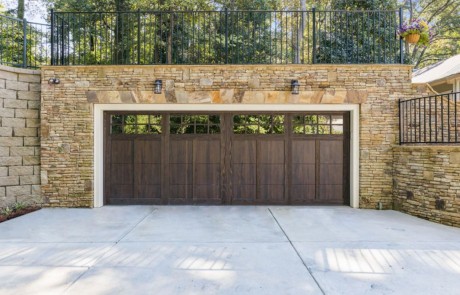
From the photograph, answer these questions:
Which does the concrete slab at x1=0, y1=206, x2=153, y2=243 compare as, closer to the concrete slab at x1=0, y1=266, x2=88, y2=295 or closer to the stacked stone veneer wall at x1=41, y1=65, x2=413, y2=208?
the stacked stone veneer wall at x1=41, y1=65, x2=413, y2=208

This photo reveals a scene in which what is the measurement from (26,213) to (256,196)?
15.6 ft

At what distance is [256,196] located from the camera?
6.50m

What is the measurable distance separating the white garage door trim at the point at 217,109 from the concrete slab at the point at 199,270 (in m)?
2.83

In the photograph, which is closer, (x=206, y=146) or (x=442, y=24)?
(x=206, y=146)

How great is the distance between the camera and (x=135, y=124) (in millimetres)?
6535

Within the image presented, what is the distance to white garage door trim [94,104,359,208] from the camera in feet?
20.4

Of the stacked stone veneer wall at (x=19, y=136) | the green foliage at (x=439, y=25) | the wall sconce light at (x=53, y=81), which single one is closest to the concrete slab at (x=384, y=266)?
the stacked stone veneer wall at (x=19, y=136)

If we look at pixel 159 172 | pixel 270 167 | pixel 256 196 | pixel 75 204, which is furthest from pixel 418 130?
pixel 75 204

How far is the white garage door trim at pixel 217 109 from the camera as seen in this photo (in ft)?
20.4

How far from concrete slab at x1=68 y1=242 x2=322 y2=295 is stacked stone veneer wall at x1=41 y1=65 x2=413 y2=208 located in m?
3.19

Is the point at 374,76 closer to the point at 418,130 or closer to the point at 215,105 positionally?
the point at 418,130

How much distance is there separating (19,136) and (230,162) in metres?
4.56

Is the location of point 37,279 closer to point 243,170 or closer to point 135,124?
point 135,124

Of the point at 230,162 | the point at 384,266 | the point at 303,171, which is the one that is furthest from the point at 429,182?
the point at 230,162
